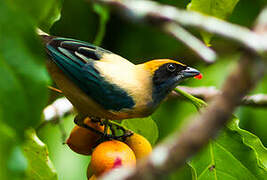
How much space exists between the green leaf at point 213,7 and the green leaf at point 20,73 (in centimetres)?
148

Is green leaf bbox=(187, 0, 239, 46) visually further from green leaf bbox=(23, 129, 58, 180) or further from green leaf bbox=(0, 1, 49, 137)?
green leaf bbox=(0, 1, 49, 137)

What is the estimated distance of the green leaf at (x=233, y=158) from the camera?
3.07 m

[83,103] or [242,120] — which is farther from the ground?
[83,103]

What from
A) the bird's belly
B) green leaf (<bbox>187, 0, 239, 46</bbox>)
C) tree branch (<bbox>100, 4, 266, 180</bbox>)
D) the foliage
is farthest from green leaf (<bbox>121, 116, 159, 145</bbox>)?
tree branch (<bbox>100, 4, 266, 180</bbox>)

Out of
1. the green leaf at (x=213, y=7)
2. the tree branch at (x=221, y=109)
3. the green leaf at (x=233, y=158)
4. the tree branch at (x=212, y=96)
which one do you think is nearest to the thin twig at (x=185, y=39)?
the tree branch at (x=221, y=109)

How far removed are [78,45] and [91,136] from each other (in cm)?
62

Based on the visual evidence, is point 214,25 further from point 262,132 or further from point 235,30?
point 262,132

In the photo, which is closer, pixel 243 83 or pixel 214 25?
pixel 243 83

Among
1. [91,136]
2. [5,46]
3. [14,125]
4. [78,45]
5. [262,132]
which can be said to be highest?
[5,46]

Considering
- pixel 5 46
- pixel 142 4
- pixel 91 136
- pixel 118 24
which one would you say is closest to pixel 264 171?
pixel 91 136

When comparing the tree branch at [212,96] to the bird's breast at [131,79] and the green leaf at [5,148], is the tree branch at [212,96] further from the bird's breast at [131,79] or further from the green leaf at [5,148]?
the green leaf at [5,148]

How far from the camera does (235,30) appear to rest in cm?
145

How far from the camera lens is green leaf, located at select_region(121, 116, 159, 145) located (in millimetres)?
3285

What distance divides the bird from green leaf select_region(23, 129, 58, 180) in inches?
19.4
